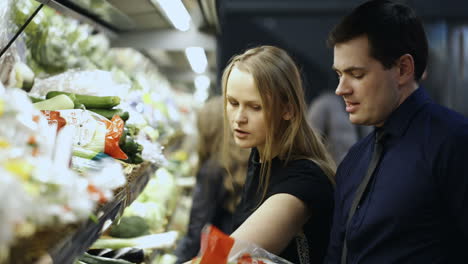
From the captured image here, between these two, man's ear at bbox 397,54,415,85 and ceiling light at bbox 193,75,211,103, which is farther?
ceiling light at bbox 193,75,211,103

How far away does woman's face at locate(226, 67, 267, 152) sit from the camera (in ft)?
5.93

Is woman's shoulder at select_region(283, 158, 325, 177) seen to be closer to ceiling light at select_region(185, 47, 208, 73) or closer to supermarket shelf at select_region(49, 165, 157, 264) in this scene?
supermarket shelf at select_region(49, 165, 157, 264)

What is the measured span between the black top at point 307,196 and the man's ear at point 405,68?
1.45 ft

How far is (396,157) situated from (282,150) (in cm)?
45

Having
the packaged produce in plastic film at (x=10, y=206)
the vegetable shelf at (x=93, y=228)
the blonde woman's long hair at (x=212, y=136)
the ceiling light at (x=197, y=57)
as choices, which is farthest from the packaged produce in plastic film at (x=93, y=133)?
the blonde woman's long hair at (x=212, y=136)

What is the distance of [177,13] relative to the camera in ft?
8.74

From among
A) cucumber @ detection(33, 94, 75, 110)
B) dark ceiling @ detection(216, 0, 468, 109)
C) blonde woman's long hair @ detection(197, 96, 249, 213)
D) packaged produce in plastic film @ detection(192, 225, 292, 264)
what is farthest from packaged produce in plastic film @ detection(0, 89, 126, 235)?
dark ceiling @ detection(216, 0, 468, 109)

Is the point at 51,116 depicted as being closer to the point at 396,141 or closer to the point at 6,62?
the point at 6,62

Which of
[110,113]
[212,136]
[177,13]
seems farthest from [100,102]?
[212,136]

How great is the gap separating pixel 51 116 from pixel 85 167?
228 millimetres

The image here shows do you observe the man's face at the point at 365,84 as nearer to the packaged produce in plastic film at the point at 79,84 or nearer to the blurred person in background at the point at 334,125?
the packaged produce in plastic film at the point at 79,84

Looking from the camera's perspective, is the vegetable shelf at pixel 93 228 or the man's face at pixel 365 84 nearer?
the vegetable shelf at pixel 93 228

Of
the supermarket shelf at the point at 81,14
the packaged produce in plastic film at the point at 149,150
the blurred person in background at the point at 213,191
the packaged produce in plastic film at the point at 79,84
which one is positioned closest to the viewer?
the packaged produce in plastic film at the point at 149,150

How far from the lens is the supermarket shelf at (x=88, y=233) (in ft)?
3.22
